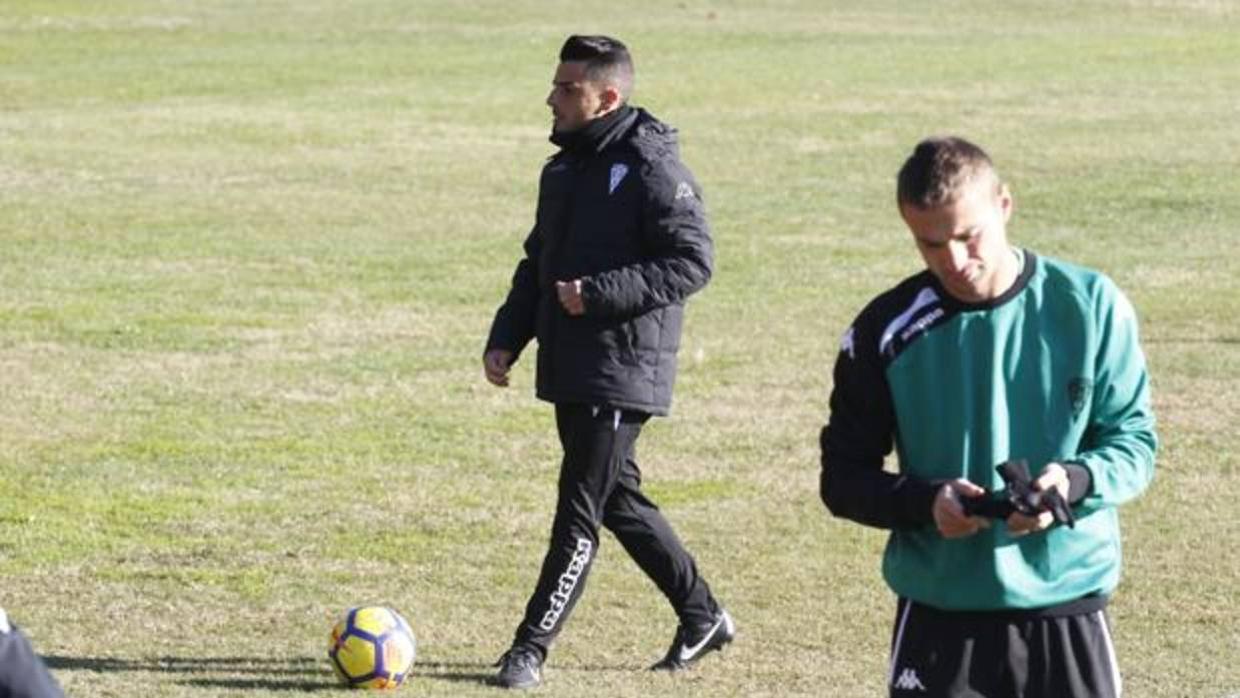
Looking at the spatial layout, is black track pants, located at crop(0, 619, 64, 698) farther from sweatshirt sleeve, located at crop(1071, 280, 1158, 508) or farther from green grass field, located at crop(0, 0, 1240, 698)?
green grass field, located at crop(0, 0, 1240, 698)

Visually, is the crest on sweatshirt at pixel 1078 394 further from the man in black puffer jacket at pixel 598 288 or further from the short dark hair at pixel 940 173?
the man in black puffer jacket at pixel 598 288

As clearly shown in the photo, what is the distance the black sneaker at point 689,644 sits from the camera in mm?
9461

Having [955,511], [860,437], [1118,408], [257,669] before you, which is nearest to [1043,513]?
[955,511]

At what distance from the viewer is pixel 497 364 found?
920cm

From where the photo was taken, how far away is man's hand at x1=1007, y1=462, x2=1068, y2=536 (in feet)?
17.5

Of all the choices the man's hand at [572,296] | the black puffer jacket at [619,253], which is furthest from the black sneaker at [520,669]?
the man's hand at [572,296]

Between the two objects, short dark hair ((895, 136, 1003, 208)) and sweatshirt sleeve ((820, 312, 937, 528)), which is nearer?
short dark hair ((895, 136, 1003, 208))

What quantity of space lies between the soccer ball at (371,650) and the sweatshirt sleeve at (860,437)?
137 inches

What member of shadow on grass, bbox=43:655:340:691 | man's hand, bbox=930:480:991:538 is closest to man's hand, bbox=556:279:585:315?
shadow on grass, bbox=43:655:340:691

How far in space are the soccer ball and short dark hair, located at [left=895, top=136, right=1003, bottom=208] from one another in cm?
404

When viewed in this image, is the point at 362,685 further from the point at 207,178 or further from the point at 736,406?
the point at 207,178

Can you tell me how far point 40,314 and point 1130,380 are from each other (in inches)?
496

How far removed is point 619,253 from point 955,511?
3700 millimetres

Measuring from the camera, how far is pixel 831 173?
25.5m
